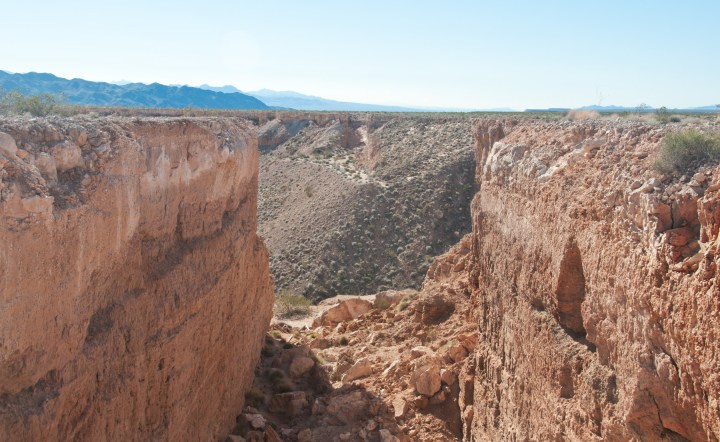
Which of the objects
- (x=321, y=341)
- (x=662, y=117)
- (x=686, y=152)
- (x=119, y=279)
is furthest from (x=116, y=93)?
(x=686, y=152)

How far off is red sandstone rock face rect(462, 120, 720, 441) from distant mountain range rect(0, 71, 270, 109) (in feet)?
284

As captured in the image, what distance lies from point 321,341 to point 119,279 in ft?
38.7

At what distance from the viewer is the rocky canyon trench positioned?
6578mm

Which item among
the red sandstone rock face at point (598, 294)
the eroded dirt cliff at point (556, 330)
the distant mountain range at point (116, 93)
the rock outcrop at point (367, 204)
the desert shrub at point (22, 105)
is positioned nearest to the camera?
the red sandstone rock face at point (598, 294)

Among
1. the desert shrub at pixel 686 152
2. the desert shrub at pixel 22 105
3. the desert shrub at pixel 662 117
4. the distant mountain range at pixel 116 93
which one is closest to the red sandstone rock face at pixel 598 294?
the desert shrub at pixel 686 152

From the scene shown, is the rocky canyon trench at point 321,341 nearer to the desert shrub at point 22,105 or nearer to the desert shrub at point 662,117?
the desert shrub at point 662,117

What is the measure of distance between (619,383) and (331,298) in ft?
79.9

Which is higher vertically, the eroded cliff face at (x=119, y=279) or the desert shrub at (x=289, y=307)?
the eroded cliff face at (x=119, y=279)

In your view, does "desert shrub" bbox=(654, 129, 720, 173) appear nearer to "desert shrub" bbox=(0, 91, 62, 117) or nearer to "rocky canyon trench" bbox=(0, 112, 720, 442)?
"rocky canyon trench" bbox=(0, 112, 720, 442)

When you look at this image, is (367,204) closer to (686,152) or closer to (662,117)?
(662,117)

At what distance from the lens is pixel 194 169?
1161 cm

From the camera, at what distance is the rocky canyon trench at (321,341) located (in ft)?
21.6

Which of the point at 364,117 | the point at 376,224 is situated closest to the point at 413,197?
the point at 376,224

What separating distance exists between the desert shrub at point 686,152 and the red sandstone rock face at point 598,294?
236mm
